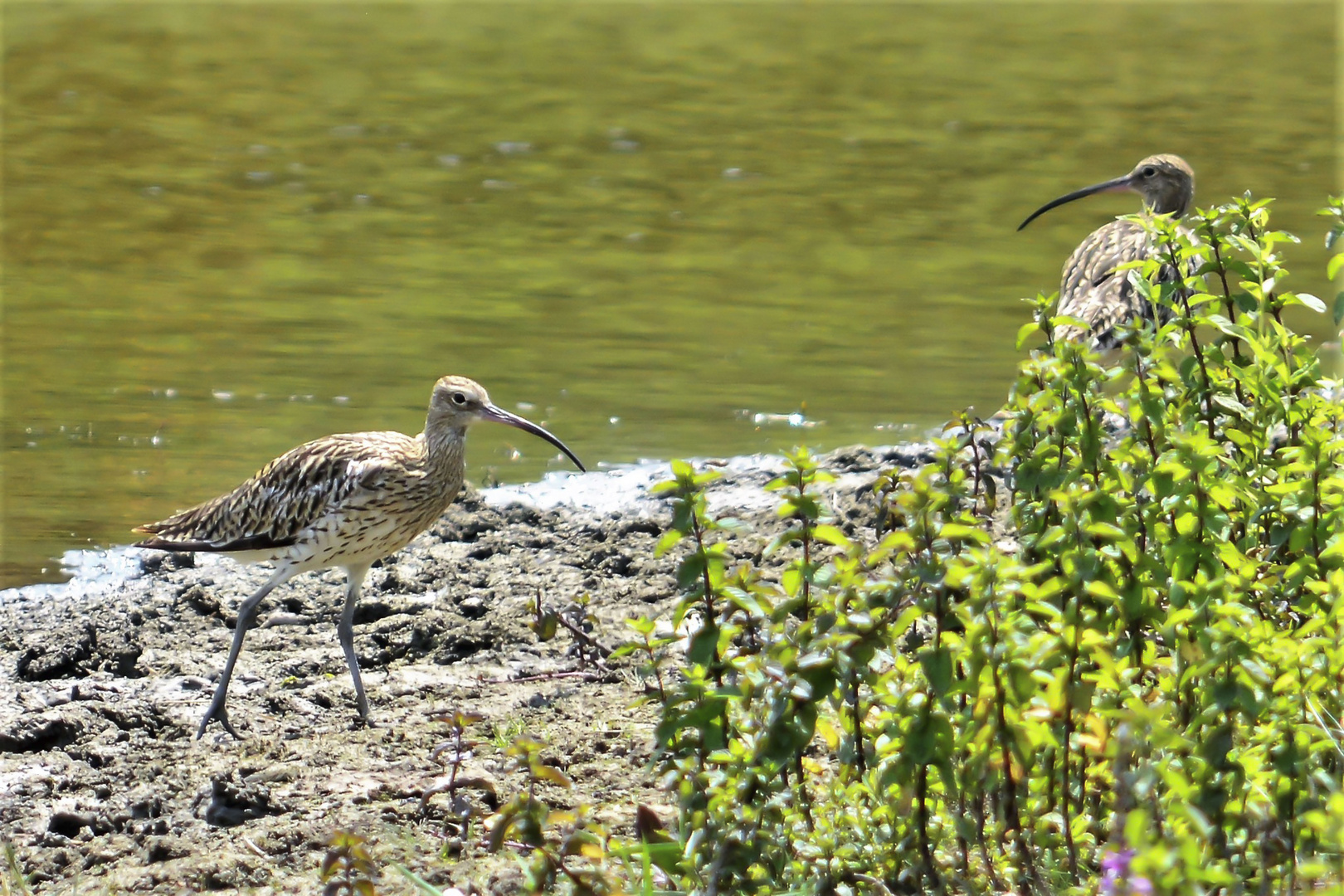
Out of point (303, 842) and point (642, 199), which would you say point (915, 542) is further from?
point (642, 199)

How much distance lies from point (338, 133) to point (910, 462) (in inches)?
369

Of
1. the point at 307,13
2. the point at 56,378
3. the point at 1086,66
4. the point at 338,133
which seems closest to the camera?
the point at 56,378

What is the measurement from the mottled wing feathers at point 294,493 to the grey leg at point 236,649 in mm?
138

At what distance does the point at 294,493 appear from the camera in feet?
21.0

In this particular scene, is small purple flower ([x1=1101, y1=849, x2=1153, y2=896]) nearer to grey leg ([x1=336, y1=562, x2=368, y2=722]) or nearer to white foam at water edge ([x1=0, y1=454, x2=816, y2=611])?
grey leg ([x1=336, y1=562, x2=368, y2=722])

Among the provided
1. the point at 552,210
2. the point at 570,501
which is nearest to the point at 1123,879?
the point at 570,501

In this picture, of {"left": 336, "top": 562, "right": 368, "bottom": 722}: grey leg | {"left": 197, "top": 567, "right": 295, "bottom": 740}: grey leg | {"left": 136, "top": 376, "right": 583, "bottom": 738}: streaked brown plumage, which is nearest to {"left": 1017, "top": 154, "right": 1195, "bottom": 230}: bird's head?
{"left": 136, "top": 376, "right": 583, "bottom": 738}: streaked brown plumage

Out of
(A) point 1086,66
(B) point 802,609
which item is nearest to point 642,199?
(A) point 1086,66

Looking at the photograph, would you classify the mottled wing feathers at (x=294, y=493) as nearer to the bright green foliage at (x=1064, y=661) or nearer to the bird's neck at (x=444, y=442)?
the bird's neck at (x=444, y=442)

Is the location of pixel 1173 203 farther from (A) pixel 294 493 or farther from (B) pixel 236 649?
(B) pixel 236 649

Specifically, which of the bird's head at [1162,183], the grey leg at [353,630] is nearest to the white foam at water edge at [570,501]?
the grey leg at [353,630]

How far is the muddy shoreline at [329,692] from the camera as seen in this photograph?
4555mm

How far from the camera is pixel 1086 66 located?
20.3 m

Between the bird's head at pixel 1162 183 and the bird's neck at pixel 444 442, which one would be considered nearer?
the bird's neck at pixel 444 442
